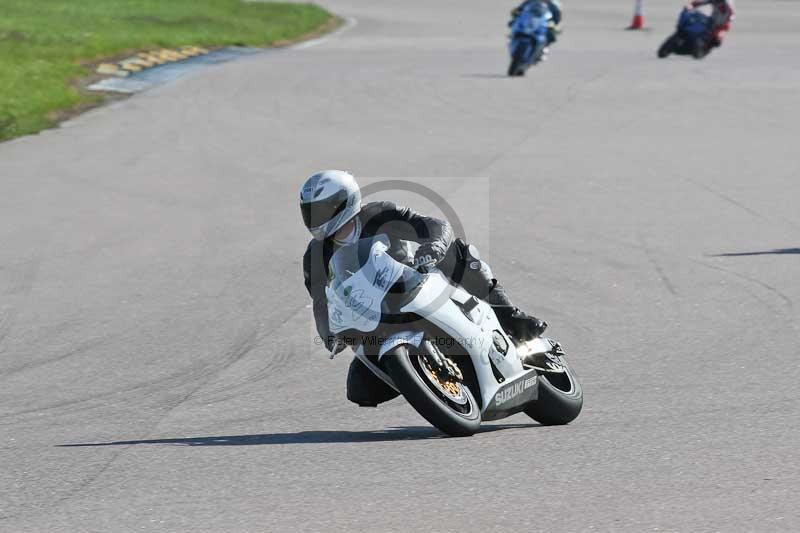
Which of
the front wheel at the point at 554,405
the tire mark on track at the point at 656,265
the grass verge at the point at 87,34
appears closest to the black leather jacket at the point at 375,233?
the front wheel at the point at 554,405

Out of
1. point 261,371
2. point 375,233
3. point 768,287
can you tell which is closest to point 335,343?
point 375,233

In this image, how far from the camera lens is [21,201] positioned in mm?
14273

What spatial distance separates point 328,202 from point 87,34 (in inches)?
819

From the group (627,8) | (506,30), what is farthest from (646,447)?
(627,8)

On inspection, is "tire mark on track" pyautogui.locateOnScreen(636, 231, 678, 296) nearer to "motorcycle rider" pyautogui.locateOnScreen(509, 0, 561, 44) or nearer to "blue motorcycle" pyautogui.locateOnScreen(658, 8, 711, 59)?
"motorcycle rider" pyautogui.locateOnScreen(509, 0, 561, 44)

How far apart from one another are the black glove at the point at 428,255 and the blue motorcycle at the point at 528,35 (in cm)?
1862

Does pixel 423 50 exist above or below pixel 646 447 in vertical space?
below

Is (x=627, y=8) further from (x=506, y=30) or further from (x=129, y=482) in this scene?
(x=129, y=482)

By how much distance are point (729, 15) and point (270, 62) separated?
903cm

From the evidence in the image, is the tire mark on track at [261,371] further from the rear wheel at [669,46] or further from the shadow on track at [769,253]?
the rear wheel at [669,46]

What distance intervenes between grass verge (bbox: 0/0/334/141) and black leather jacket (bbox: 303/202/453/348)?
39.5 ft

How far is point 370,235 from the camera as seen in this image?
7000 millimetres

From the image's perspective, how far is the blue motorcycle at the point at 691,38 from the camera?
91.9 feet

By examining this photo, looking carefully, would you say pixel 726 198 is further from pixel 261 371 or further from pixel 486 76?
pixel 486 76
